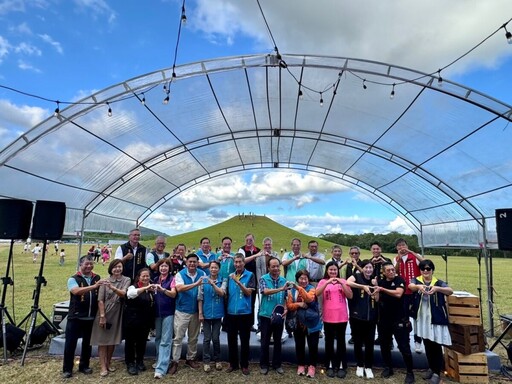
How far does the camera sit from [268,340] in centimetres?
454

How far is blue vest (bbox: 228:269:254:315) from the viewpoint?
4.48 m

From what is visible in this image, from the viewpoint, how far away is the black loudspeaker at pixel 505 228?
5535 millimetres

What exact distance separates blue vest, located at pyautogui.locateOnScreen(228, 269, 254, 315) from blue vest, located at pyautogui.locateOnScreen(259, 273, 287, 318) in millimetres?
202

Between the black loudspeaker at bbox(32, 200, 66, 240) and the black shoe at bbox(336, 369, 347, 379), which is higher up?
the black loudspeaker at bbox(32, 200, 66, 240)

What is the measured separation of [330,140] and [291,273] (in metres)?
4.54

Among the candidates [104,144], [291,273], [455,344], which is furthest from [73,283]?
[455,344]

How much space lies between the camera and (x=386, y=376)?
4516 mm

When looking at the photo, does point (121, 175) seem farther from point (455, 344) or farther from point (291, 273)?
point (455, 344)

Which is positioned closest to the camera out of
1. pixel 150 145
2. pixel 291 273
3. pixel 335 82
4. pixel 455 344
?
pixel 455 344

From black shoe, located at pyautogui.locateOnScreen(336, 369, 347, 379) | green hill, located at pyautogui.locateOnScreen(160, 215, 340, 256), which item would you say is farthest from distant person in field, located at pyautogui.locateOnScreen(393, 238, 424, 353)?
green hill, located at pyautogui.locateOnScreen(160, 215, 340, 256)

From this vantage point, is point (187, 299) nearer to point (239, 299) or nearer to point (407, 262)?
point (239, 299)

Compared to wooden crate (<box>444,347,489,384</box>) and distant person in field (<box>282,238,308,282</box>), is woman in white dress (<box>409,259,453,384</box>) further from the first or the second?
distant person in field (<box>282,238,308,282</box>)

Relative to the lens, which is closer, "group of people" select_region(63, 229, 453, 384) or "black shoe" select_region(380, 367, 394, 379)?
"group of people" select_region(63, 229, 453, 384)

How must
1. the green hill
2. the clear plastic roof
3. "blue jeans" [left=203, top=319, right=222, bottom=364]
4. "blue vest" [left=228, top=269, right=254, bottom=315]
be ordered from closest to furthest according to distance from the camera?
"blue vest" [left=228, top=269, right=254, bottom=315], "blue jeans" [left=203, top=319, right=222, bottom=364], the clear plastic roof, the green hill
